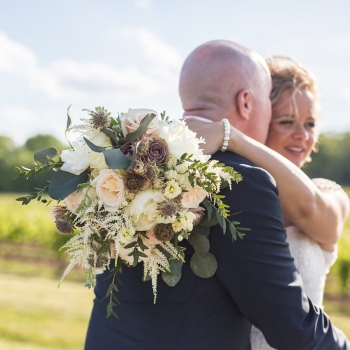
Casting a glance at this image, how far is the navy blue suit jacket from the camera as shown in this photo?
226cm

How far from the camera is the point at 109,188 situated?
1.99 metres

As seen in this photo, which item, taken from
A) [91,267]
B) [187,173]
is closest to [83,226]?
[91,267]

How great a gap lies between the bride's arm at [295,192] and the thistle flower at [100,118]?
531 mm

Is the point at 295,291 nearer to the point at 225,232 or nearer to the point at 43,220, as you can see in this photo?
the point at 225,232

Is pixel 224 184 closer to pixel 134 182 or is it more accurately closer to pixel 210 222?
pixel 210 222

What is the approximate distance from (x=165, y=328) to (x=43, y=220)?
2216 cm

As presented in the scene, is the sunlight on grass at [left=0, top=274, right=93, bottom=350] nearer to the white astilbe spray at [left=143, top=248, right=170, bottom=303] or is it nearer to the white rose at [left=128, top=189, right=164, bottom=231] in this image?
the white astilbe spray at [left=143, top=248, right=170, bottom=303]

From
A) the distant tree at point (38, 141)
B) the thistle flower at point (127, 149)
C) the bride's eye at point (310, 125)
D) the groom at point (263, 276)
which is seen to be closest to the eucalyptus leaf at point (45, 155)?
the thistle flower at point (127, 149)

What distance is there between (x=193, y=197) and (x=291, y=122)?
226 cm

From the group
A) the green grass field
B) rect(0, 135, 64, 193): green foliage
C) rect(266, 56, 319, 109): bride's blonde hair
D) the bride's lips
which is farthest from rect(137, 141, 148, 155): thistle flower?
rect(0, 135, 64, 193): green foliage

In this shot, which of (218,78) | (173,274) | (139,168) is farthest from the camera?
(218,78)

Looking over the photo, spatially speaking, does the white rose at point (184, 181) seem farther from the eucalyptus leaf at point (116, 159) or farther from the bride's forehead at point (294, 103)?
the bride's forehead at point (294, 103)

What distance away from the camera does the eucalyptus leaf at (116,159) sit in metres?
1.96

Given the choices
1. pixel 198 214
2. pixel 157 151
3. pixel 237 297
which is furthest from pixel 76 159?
pixel 237 297
